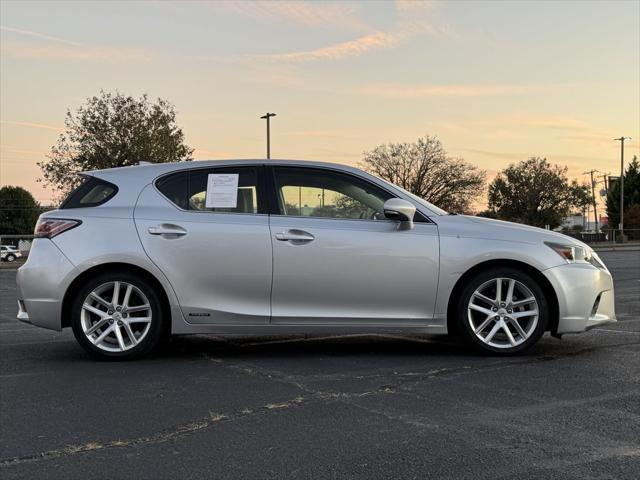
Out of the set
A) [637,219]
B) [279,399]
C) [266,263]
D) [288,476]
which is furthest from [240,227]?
[637,219]

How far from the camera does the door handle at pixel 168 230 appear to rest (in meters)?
5.24

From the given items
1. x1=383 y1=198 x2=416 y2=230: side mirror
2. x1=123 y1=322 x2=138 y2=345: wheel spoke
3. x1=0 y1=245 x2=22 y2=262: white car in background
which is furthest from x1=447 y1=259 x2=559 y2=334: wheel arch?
x1=0 y1=245 x2=22 y2=262: white car in background

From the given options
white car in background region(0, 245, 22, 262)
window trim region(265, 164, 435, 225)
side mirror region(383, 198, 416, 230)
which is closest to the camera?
side mirror region(383, 198, 416, 230)

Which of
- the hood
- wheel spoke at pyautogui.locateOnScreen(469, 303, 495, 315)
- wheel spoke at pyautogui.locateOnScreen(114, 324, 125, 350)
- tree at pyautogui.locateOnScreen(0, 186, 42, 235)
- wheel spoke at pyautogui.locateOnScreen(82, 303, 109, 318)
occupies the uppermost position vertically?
tree at pyautogui.locateOnScreen(0, 186, 42, 235)

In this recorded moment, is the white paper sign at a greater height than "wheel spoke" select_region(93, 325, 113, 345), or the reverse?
the white paper sign

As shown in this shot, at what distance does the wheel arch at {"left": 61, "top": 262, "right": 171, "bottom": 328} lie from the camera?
17.2 ft

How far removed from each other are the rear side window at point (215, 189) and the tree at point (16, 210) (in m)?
89.6

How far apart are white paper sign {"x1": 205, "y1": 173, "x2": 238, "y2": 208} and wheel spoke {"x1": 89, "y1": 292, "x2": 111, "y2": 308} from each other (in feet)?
3.81

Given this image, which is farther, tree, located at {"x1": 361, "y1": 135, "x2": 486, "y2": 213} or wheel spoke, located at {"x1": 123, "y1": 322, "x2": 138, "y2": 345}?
tree, located at {"x1": 361, "y1": 135, "x2": 486, "y2": 213}

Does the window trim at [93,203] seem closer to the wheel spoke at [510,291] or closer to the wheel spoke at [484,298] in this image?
the wheel spoke at [484,298]

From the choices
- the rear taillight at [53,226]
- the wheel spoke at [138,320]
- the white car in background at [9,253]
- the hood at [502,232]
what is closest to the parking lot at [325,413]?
the wheel spoke at [138,320]

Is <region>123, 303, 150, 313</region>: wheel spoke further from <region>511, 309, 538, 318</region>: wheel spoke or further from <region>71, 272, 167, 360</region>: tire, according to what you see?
<region>511, 309, 538, 318</region>: wheel spoke

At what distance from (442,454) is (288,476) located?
77cm

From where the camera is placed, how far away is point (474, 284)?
5230mm
